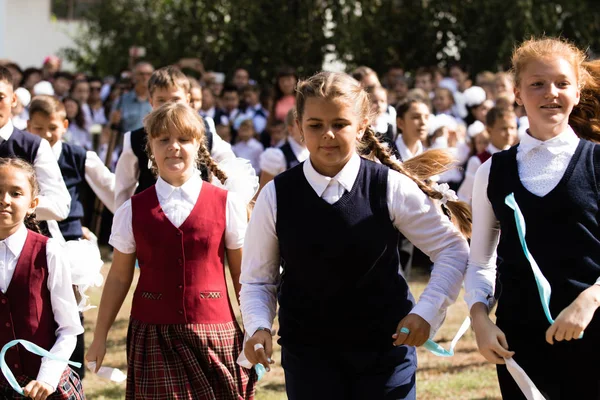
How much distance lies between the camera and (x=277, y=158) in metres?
7.38

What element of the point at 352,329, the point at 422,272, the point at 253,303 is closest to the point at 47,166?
the point at 253,303

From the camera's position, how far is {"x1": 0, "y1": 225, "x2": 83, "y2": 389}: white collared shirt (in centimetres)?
390

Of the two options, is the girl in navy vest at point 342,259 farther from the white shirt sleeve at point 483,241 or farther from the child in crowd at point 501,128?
the child in crowd at point 501,128

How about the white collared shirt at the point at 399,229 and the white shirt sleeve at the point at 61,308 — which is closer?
the white collared shirt at the point at 399,229

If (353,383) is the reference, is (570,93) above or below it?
above

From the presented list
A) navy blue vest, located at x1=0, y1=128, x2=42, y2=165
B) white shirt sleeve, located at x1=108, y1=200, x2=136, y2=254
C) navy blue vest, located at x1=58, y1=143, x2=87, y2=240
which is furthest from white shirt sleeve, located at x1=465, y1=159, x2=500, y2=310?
navy blue vest, located at x1=58, y1=143, x2=87, y2=240

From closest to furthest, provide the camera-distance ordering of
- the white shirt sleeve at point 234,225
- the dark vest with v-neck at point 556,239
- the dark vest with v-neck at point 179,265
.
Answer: the dark vest with v-neck at point 556,239 < the dark vest with v-neck at point 179,265 < the white shirt sleeve at point 234,225

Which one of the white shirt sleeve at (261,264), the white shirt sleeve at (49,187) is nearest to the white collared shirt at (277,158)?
the white shirt sleeve at (49,187)

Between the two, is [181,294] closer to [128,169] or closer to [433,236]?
[433,236]

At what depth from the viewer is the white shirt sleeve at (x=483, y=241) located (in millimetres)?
3250

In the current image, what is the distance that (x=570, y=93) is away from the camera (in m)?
3.27

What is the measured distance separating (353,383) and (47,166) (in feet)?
7.07

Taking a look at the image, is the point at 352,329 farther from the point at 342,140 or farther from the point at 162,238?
the point at 162,238

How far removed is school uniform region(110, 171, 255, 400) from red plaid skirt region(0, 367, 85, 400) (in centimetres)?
28
